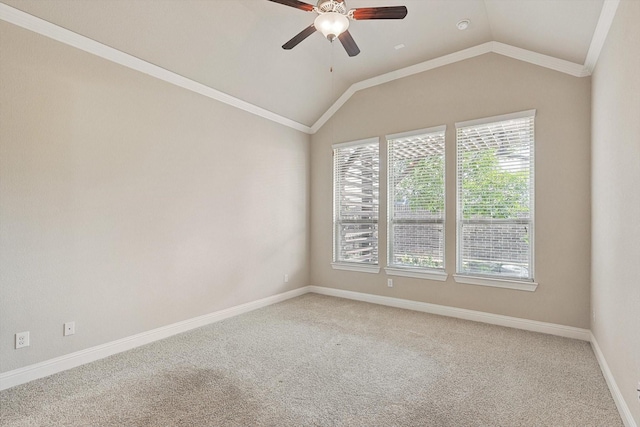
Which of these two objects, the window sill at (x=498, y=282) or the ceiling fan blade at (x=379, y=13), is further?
the window sill at (x=498, y=282)

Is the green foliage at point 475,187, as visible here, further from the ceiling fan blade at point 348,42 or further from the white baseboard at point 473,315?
the ceiling fan blade at point 348,42

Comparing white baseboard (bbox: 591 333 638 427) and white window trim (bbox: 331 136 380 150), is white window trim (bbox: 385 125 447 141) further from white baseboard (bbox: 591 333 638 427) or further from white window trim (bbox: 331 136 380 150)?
white baseboard (bbox: 591 333 638 427)

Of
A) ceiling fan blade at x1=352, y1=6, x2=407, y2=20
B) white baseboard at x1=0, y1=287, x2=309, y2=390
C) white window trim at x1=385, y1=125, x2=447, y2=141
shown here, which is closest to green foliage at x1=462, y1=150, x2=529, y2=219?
white window trim at x1=385, y1=125, x2=447, y2=141

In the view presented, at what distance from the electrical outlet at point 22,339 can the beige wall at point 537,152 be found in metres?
3.92

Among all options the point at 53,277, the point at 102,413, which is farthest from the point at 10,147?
the point at 102,413

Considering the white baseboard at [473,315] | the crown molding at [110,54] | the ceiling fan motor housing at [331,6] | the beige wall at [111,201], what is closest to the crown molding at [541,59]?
the ceiling fan motor housing at [331,6]

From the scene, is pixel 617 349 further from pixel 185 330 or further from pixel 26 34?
pixel 26 34

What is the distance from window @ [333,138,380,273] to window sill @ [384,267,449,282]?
0.83 feet

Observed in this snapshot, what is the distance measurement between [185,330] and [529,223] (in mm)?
4276

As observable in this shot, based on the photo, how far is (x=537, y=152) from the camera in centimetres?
368

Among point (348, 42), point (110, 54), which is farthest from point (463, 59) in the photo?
point (110, 54)

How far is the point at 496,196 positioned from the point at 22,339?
16.4 feet

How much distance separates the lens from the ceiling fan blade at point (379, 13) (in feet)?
7.93

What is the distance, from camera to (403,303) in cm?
464
